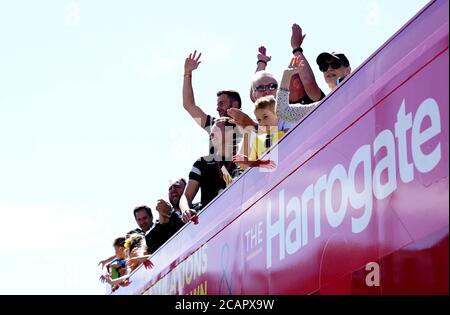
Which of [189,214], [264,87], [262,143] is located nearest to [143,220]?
[189,214]

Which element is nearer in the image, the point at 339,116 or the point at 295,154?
the point at 339,116

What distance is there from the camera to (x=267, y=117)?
20.6ft

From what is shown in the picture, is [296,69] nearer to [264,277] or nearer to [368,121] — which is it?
[264,277]

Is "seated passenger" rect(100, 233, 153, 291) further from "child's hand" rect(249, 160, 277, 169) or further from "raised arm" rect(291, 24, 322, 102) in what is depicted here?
"child's hand" rect(249, 160, 277, 169)

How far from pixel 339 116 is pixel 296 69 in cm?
194

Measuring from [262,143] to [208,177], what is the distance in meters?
1.54

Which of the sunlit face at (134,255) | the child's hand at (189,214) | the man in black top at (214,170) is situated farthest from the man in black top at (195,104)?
the sunlit face at (134,255)

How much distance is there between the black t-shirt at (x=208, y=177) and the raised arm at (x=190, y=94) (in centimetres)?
45

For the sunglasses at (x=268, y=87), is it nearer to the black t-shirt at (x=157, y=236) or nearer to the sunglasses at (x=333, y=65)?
the sunglasses at (x=333, y=65)

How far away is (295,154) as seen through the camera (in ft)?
16.9

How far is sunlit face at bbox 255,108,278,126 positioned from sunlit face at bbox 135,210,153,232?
12.3 ft

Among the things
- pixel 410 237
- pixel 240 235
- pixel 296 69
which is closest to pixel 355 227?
pixel 410 237

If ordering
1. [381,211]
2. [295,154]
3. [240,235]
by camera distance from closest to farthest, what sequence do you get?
[381,211] < [295,154] < [240,235]

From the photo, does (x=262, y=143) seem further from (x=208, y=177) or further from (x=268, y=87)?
(x=208, y=177)
